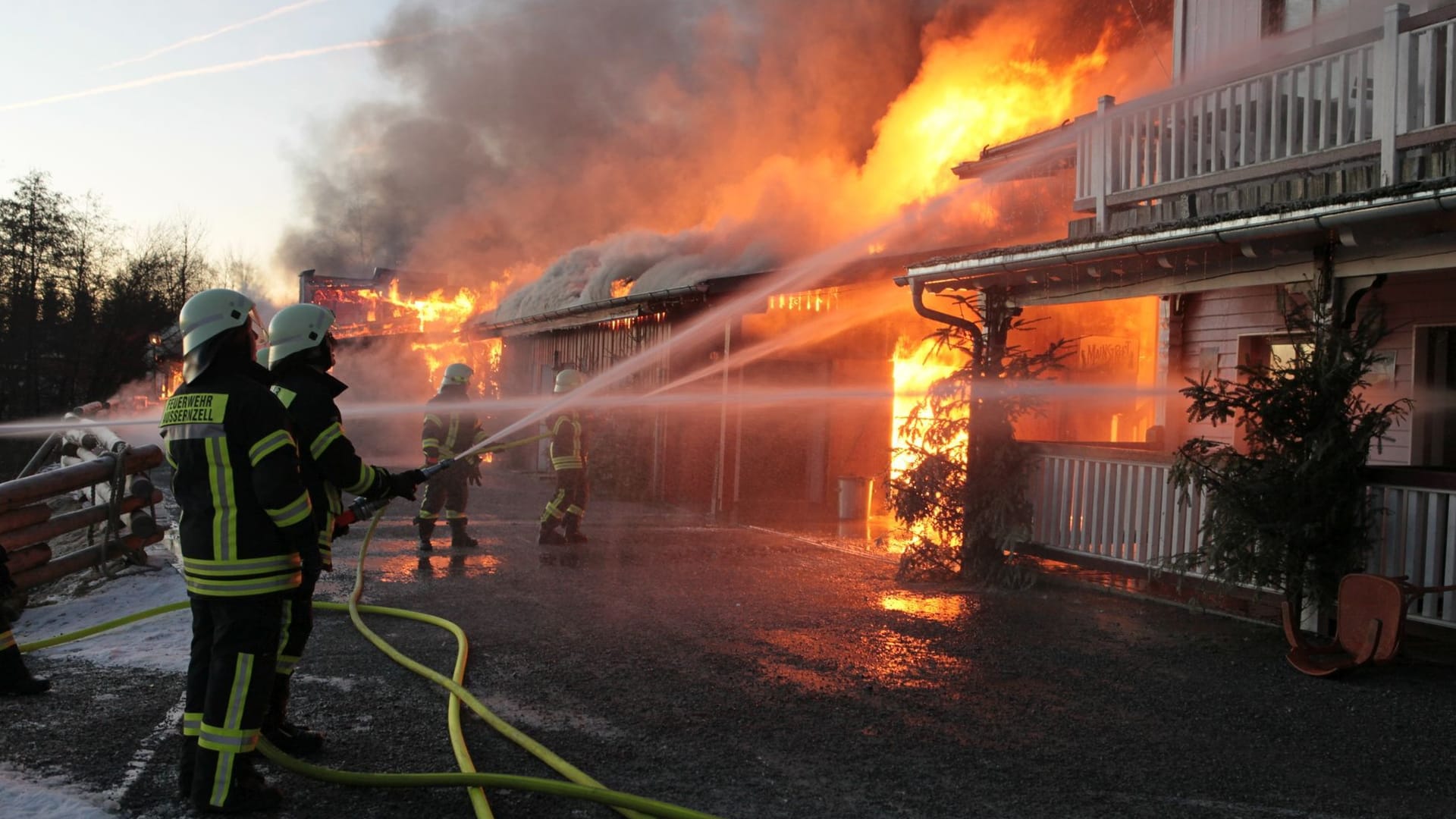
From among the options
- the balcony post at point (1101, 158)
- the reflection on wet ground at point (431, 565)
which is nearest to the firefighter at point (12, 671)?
the reflection on wet ground at point (431, 565)

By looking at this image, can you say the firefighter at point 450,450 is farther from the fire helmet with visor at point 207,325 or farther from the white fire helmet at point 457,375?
the fire helmet with visor at point 207,325

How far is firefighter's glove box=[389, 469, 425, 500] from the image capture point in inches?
182

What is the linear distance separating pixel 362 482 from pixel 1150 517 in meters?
6.51

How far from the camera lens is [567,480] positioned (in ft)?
37.0

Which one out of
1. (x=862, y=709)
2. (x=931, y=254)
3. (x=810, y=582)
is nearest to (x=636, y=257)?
(x=931, y=254)

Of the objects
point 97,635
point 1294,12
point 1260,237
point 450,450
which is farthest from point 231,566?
point 1294,12

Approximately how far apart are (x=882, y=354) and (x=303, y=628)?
12.9 metres

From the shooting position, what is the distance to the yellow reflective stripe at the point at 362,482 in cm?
437

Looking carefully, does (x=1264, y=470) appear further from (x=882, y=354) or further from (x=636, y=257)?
(x=636, y=257)

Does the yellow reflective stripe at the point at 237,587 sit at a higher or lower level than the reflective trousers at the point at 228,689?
higher

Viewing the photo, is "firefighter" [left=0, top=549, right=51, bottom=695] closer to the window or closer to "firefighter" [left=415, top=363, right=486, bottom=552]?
"firefighter" [left=415, top=363, right=486, bottom=552]

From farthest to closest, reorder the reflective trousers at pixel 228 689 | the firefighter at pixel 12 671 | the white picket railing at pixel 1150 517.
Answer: the white picket railing at pixel 1150 517, the firefighter at pixel 12 671, the reflective trousers at pixel 228 689

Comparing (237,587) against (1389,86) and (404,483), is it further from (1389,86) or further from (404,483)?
(1389,86)

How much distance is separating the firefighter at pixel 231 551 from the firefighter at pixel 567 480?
7.32 metres
